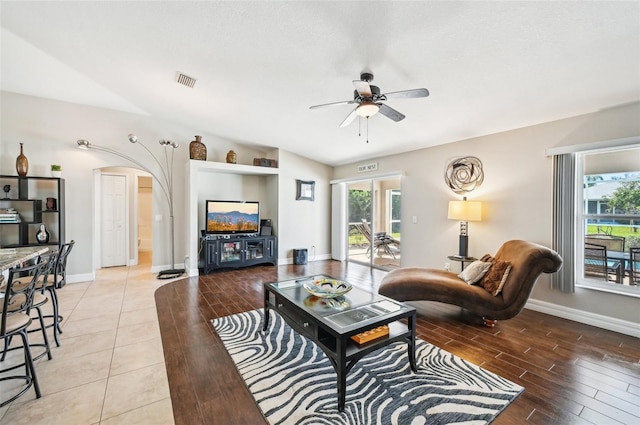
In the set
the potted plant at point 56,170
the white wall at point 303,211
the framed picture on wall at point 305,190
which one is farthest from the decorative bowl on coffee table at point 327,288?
the potted plant at point 56,170

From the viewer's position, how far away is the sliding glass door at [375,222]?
18.4 ft

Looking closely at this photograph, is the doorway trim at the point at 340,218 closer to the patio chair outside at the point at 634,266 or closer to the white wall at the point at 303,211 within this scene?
the white wall at the point at 303,211

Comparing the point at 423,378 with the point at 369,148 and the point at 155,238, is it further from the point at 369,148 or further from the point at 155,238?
the point at 155,238

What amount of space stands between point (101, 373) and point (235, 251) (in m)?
3.51

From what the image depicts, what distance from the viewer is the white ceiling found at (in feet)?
6.70

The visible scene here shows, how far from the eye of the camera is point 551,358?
2344 mm

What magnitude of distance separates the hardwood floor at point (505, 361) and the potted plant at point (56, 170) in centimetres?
287

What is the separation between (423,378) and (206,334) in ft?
6.89

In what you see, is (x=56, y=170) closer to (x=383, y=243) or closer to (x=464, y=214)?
(x=383, y=243)

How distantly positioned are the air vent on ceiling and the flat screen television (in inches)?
94.6

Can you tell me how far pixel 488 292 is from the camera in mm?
2920

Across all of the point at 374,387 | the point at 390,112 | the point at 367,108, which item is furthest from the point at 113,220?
the point at 374,387

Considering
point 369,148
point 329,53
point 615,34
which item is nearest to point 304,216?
point 369,148

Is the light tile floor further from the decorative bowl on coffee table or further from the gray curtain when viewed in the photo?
the gray curtain
